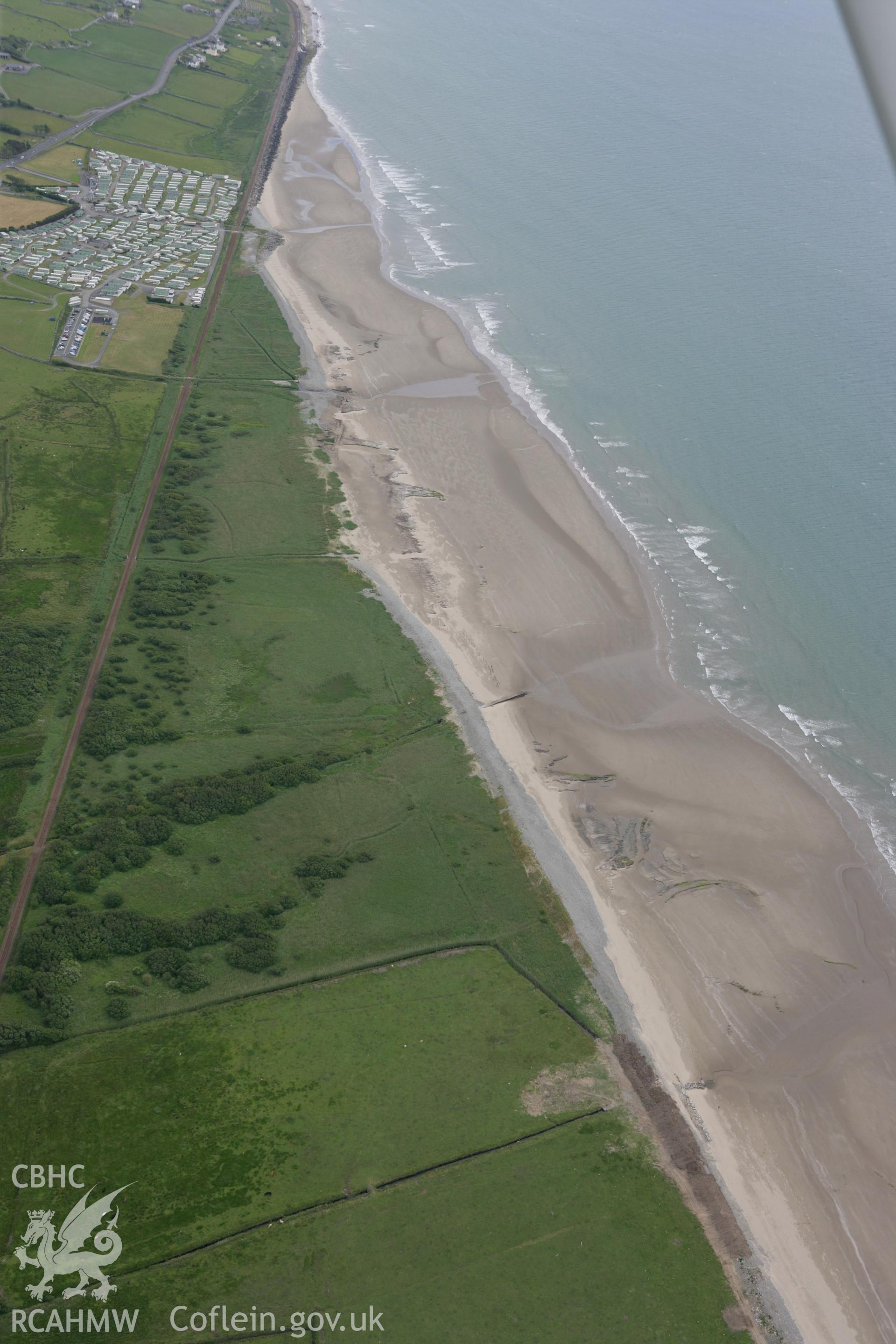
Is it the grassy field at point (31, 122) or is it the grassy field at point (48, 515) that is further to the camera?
the grassy field at point (31, 122)

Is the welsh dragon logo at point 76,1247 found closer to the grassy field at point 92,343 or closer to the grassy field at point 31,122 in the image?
the grassy field at point 92,343

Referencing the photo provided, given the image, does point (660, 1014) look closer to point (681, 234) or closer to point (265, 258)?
point (265, 258)

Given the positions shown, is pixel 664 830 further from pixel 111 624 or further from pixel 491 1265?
pixel 111 624

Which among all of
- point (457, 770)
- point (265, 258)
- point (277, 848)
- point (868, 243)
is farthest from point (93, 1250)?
point (868, 243)

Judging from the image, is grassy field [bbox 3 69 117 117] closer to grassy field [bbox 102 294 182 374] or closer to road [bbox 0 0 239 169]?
road [bbox 0 0 239 169]

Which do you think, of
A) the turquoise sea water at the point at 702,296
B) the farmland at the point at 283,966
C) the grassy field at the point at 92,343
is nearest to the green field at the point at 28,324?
the grassy field at the point at 92,343

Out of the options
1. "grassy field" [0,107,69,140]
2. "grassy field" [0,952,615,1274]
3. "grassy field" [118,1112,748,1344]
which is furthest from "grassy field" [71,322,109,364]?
"grassy field" [118,1112,748,1344]
